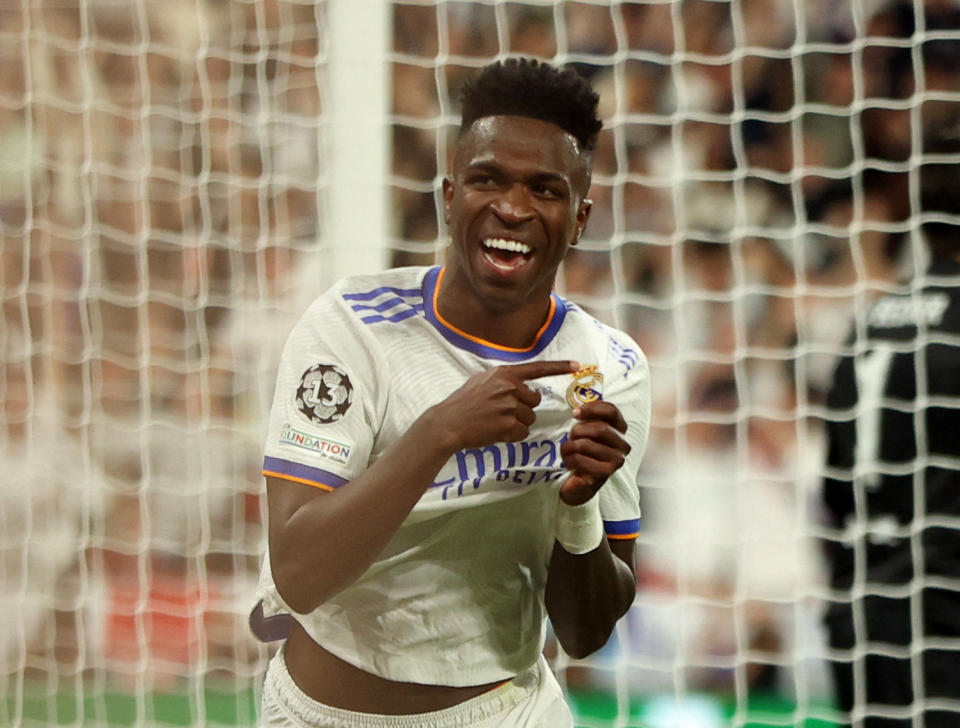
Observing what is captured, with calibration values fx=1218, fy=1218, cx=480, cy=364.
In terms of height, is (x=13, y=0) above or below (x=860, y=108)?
above

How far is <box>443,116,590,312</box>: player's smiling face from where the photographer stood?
1486mm

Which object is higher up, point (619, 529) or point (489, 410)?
point (489, 410)

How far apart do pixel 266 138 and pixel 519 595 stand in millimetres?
1974

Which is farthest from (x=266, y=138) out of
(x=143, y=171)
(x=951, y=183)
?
(x=951, y=183)

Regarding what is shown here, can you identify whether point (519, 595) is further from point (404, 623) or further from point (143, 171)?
point (143, 171)

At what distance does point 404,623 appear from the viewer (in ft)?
4.88

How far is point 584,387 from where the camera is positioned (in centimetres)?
142

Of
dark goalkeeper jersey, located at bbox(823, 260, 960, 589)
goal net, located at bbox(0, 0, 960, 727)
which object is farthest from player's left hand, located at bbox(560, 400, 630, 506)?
goal net, located at bbox(0, 0, 960, 727)

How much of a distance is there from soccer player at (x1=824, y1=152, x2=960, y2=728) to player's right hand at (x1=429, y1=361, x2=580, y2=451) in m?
1.51

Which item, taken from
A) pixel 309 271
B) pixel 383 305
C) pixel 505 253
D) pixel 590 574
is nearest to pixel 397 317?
pixel 383 305

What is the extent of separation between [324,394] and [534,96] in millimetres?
467

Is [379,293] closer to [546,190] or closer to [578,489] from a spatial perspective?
[546,190]

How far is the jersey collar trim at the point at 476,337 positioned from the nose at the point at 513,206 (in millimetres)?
154

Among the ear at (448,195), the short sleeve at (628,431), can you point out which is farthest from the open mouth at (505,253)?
the short sleeve at (628,431)
